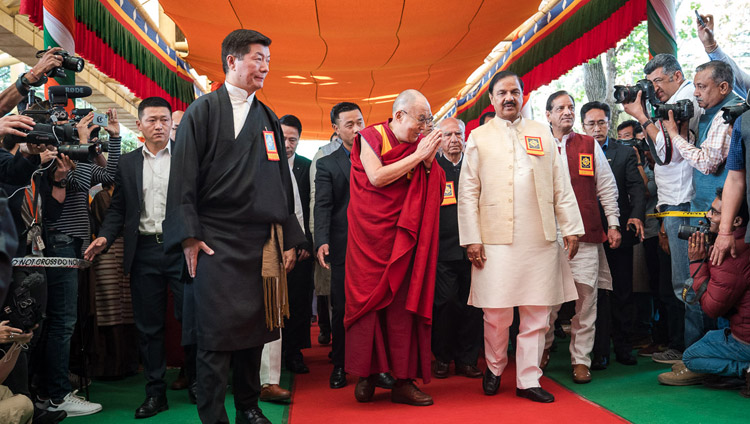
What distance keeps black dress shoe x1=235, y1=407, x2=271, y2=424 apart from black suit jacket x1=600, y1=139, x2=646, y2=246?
8.28 feet

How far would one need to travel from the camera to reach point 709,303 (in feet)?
10.4

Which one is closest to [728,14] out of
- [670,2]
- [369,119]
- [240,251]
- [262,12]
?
[369,119]

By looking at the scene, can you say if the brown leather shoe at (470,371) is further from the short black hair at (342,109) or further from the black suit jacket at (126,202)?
the black suit jacket at (126,202)

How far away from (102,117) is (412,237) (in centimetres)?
170

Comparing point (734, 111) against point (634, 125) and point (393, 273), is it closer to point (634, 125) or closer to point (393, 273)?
point (393, 273)

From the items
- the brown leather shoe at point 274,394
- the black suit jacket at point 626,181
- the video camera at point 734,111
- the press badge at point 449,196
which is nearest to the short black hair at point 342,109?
the press badge at point 449,196

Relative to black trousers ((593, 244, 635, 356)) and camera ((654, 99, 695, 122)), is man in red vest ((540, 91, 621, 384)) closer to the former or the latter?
black trousers ((593, 244, 635, 356))

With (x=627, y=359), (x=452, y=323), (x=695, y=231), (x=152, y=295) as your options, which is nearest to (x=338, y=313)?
(x=452, y=323)

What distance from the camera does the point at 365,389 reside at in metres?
3.14

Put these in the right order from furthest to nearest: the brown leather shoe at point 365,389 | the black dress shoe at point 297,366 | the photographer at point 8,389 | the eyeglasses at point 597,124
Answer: the eyeglasses at point 597,124
the black dress shoe at point 297,366
the brown leather shoe at point 365,389
the photographer at point 8,389

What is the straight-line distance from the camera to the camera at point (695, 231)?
10.8 feet

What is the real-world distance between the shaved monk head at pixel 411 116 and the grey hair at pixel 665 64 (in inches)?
62.7

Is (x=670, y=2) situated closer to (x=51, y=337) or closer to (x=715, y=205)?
(x=715, y=205)

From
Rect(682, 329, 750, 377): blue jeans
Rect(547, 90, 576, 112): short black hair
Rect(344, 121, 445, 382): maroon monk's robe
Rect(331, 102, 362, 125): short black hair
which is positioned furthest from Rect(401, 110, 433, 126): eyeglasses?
Rect(682, 329, 750, 377): blue jeans
